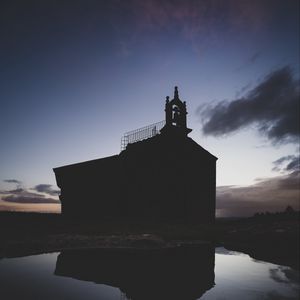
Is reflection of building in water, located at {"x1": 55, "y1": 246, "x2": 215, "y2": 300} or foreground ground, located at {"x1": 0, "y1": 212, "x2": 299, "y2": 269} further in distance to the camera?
foreground ground, located at {"x1": 0, "y1": 212, "x2": 299, "y2": 269}

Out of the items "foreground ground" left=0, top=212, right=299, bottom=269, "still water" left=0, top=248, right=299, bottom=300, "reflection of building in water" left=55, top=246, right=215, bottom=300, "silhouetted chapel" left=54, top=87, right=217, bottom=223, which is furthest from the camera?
"silhouetted chapel" left=54, top=87, right=217, bottom=223

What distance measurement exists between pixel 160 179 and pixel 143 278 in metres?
18.0

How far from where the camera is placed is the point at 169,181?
27797 millimetres

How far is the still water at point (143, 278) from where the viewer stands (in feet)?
26.5

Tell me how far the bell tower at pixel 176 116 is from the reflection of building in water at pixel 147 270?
14.8m

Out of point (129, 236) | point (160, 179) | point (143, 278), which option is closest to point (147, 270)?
point (143, 278)

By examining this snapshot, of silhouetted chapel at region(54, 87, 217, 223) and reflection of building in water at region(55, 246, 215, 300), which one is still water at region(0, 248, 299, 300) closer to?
reflection of building in water at region(55, 246, 215, 300)

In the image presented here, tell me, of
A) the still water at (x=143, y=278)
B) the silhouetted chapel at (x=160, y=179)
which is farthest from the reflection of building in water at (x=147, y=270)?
the silhouetted chapel at (x=160, y=179)

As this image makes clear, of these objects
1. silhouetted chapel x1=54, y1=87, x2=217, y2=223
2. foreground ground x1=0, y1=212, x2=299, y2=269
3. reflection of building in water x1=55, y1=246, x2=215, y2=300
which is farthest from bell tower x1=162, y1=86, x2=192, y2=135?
reflection of building in water x1=55, y1=246, x2=215, y2=300

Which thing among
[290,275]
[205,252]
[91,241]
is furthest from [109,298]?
[91,241]

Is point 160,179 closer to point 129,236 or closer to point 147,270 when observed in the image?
point 129,236

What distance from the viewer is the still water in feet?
26.5

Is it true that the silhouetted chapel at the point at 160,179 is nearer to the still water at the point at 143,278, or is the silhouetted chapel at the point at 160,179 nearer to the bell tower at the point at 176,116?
the bell tower at the point at 176,116

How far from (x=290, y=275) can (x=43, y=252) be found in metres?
11.9
